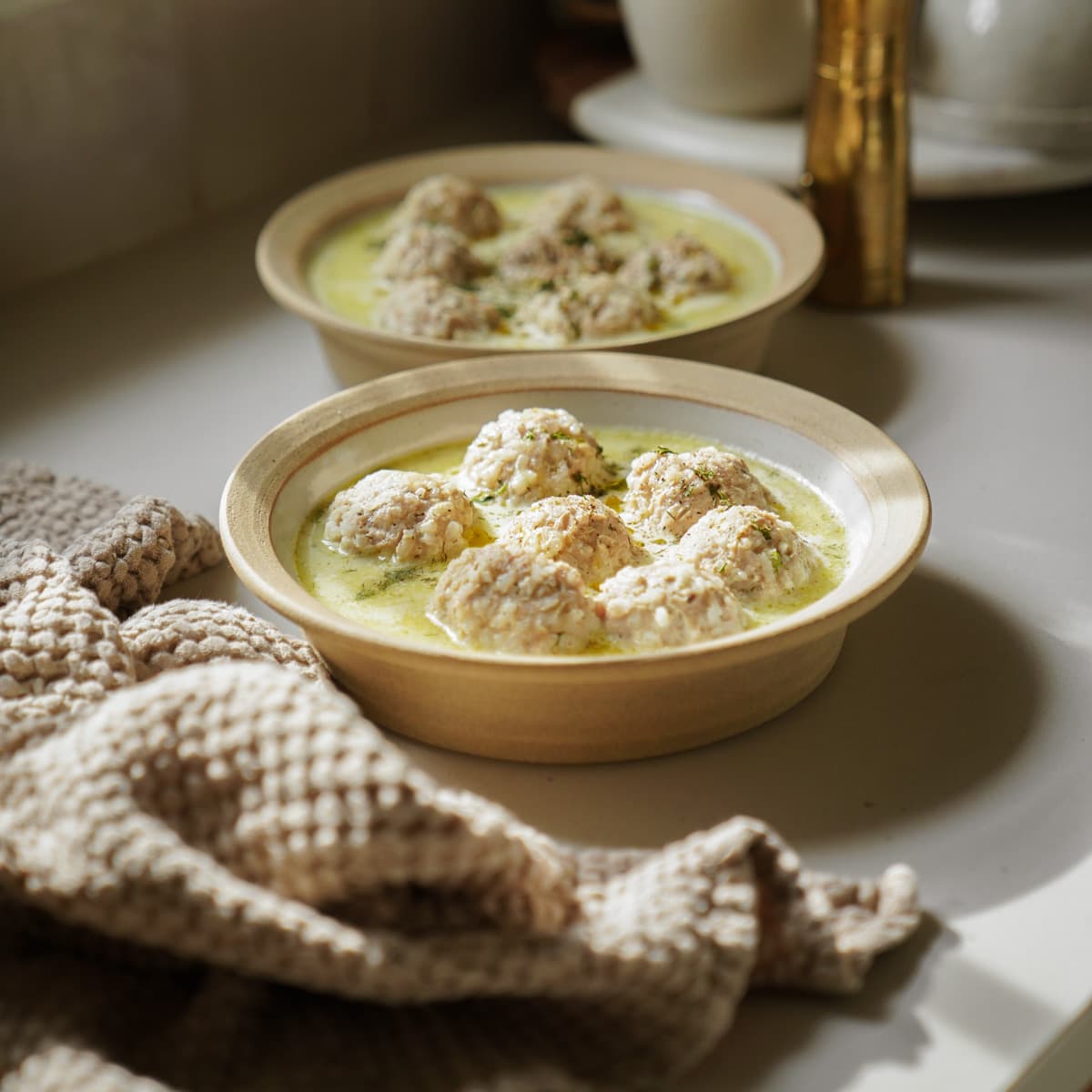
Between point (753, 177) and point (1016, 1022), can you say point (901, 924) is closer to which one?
point (1016, 1022)

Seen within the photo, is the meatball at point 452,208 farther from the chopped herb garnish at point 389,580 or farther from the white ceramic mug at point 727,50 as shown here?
the chopped herb garnish at point 389,580

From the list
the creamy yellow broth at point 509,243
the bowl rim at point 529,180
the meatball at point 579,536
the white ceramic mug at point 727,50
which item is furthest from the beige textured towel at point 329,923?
the white ceramic mug at point 727,50

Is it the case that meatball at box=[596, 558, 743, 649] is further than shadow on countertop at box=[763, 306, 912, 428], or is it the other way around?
shadow on countertop at box=[763, 306, 912, 428]

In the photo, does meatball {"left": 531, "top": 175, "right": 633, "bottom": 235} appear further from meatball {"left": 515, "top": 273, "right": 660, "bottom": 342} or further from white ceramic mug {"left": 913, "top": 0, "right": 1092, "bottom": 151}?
white ceramic mug {"left": 913, "top": 0, "right": 1092, "bottom": 151}

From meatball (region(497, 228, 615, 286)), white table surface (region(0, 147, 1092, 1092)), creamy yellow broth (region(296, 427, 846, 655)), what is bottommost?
white table surface (region(0, 147, 1092, 1092))

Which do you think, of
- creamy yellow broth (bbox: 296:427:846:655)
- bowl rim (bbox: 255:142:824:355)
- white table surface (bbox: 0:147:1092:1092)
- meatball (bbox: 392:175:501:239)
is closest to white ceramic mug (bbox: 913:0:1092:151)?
white table surface (bbox: 0:147:1092:1092)

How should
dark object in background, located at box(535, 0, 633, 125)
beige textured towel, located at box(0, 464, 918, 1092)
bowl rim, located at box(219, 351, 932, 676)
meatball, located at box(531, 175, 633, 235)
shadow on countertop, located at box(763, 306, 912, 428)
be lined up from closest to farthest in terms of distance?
beige textured towel, located at box(0, 464, 918, 1092) → bowl rim, located at box(219, 351, 932, 676) → shadow on countertop, located at box(763, 306, 912, 428) → meatball, located at box(531, 175, 633, 235) → dark object in background, located at box(535, 0, 633, 125)

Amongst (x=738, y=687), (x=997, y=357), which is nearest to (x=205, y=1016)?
(x=738, y=687)
